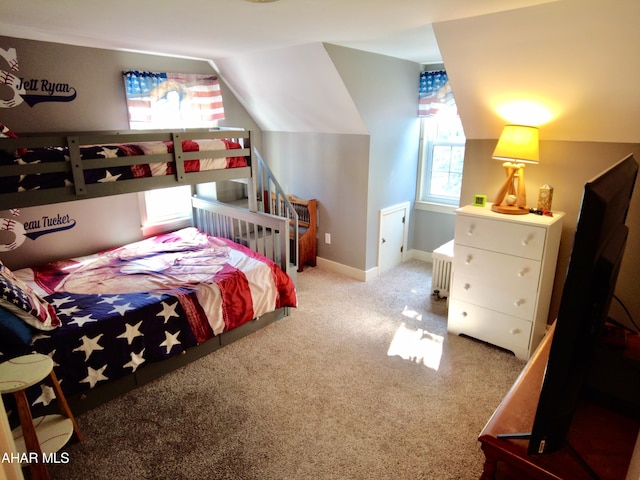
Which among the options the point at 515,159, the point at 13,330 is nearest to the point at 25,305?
the point at 13,330

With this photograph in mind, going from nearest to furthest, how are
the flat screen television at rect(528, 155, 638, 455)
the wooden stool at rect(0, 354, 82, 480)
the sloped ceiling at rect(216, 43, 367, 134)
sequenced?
the flat screen television at rect(528, 155, 638, 455) < the wooden stool at rect(0, 354, 82, 480) < the sloped ceiling at rect(216, 43, 367, 134)

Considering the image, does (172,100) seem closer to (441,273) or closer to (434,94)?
(434,94)

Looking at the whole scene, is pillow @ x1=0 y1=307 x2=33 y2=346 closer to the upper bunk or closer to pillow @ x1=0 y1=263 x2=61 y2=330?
pillow @ x1=0 y1=263 x2=61 y2=330

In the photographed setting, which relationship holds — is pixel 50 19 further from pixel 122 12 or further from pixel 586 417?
pixel 586 417

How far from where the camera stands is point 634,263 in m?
2.51

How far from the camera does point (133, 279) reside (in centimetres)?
280

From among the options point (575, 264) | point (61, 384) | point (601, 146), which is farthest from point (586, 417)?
point (61, 384)

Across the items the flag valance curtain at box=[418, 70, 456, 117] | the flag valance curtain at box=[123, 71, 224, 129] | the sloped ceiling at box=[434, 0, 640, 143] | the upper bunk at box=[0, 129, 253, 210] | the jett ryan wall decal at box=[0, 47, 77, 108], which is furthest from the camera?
the flag valance curtain at box=[418, 70, 456, 117]

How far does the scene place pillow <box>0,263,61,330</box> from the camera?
1.88 meters

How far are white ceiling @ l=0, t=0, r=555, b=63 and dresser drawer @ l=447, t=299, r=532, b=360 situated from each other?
6.35 feet

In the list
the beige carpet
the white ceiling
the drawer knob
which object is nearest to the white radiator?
the beige carpet

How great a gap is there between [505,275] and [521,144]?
2.91ft

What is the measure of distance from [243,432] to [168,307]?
929mm

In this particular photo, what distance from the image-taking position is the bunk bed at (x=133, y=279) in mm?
2092
